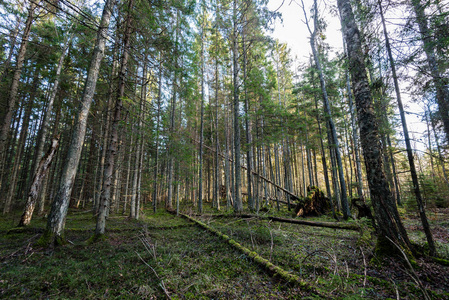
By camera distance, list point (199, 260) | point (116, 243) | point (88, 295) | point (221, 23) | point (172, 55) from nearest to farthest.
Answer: point (88, 295) < point (199, 260) < point (116, 243) < point (172, 55) < point (221, 23)

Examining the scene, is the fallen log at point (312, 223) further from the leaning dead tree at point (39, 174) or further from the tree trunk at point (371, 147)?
the leaning dead tree at point (39, 174)

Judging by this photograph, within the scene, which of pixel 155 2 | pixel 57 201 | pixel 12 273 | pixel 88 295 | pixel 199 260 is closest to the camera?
pixel 88 295

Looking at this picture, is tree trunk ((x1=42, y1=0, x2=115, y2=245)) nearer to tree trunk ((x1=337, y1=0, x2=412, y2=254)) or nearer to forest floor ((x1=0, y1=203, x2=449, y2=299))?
forest floor ((x1=0, y1=203, x2=449, y2=299))

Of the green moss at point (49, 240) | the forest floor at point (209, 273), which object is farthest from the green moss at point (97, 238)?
the green moss at point (49, 240)

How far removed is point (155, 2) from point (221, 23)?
6789 mm

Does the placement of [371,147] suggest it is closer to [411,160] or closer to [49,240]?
[411,160]

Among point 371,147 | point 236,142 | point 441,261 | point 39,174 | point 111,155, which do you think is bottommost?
point 441,261

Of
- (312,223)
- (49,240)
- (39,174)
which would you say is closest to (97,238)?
(49,240)

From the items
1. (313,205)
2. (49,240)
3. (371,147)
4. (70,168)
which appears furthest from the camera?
(313,205)

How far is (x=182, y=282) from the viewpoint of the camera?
122 inches

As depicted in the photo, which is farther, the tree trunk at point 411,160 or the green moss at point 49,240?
the green moss at point 49,240

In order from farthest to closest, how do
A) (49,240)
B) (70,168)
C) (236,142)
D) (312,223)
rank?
(236,142)
(312,223)
(70,168)
(49,240)

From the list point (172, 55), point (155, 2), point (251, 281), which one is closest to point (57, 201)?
point (251, 281)

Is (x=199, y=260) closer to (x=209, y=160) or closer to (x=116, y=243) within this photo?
(x=116, y=243)
